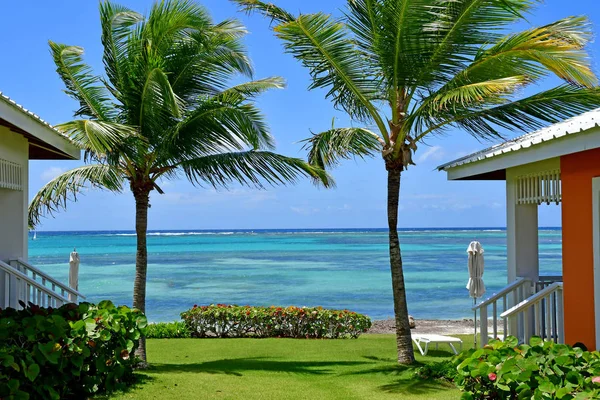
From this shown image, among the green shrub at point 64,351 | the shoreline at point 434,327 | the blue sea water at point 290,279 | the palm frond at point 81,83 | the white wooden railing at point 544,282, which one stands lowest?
the blue sea water at point 290,279

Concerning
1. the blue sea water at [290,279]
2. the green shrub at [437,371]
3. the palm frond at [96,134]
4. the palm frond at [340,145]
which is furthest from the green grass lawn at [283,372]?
the blue sea water at [290,279]

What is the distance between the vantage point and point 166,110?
1144 centimetres

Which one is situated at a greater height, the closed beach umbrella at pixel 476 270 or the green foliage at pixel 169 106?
the green foliage at pixel 169 106

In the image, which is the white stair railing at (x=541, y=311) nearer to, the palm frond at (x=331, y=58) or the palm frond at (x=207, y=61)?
the palm frond at (x=331, y=58)

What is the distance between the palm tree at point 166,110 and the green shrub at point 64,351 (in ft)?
10.4

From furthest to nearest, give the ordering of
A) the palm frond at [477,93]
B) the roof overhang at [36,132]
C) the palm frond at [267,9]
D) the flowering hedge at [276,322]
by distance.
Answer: the flowering hedge at [276,322] → the palm frond at [267,9] → the palm frond at [477,93] → the roof overhang at [36,132]

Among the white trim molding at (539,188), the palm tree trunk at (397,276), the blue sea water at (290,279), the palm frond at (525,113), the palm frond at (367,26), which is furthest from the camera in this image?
the blue sea water at (290,279)

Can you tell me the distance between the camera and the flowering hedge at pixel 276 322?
16.2 m

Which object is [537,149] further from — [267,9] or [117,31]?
[117,31]

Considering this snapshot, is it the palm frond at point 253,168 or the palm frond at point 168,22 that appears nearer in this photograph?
the palm frond at point 168,22

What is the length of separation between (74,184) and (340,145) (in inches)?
190

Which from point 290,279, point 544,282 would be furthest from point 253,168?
point 290,279

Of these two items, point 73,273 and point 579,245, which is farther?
point 73,273

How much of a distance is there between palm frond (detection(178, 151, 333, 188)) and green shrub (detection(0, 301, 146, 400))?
3590mm
